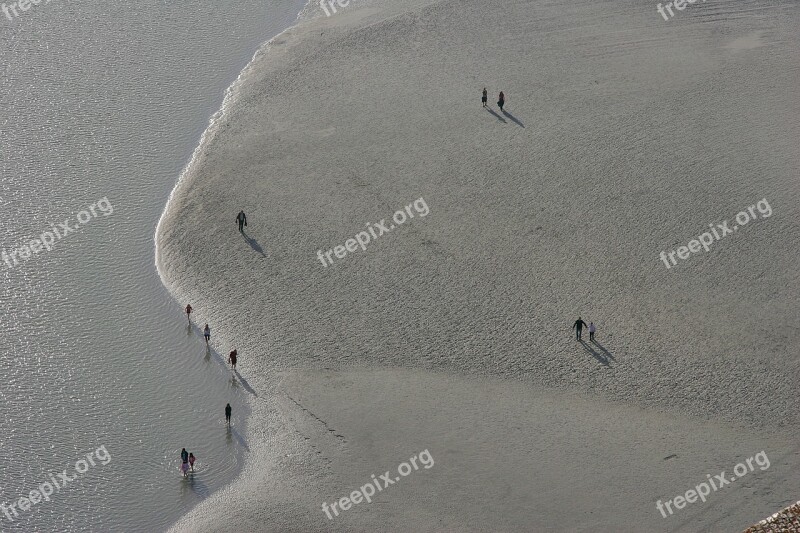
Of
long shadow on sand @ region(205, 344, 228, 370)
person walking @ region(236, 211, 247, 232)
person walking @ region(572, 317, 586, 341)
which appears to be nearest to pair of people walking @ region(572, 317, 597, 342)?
person walking @ region(572, 317, 586, 341)

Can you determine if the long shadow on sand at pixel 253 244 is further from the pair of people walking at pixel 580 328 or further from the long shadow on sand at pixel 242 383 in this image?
the pair of people walking at pixel 580 328

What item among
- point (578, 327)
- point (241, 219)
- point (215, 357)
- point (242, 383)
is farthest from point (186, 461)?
point (578, 327)

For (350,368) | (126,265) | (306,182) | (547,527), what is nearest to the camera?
(547,527)

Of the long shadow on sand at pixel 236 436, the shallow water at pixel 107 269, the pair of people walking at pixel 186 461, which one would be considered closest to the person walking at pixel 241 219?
the shallow water at pixel 107 269

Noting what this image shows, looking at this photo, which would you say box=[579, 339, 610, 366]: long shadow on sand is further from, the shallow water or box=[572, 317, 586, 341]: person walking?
the shallow water

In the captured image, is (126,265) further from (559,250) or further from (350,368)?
(559,250)

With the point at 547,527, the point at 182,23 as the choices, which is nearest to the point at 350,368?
the point at 547,527
